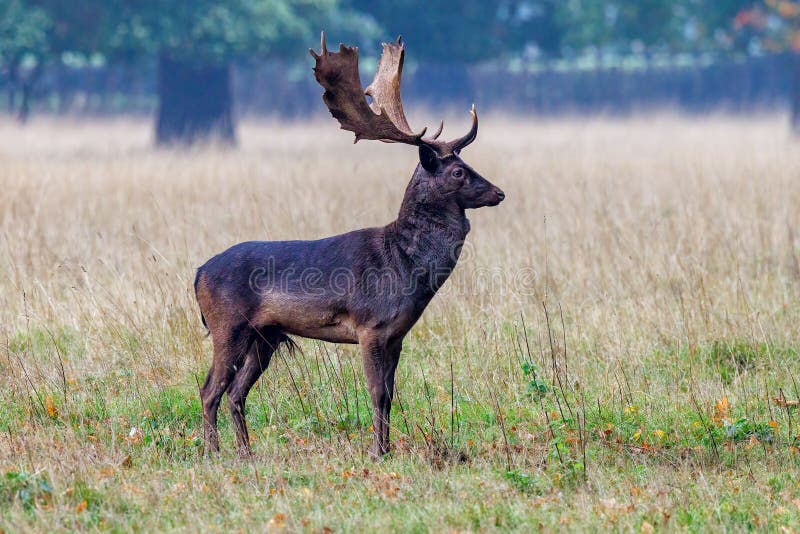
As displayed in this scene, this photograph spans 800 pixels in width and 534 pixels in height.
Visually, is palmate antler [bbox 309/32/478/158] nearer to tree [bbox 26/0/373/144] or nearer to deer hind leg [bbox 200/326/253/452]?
deer hind leg [bbox 200/326/253/452]

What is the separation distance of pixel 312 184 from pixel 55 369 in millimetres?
6042

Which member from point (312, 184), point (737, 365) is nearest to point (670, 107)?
point (312, 184)

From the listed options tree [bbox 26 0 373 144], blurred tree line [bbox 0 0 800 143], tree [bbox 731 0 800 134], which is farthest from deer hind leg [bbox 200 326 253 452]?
tree [bbox 731 0 800 134]

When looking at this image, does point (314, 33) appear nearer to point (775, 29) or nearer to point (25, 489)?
point (775, 29)

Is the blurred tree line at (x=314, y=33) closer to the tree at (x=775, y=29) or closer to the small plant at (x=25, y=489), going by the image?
the tree at (x=775, y=29)

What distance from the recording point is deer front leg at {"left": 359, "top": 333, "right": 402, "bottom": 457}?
5.94 metres

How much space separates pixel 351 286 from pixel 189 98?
2149cm

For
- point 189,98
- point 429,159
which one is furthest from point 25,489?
point 189,98

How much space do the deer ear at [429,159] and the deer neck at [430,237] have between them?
0.64 ft

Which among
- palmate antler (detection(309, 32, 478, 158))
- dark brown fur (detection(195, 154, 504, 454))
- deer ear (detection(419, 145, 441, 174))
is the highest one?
palmate antler (detection(309, 32, 478, 158))

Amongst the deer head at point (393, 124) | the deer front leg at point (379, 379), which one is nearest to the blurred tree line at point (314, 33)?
the deer head at point (393, 124)

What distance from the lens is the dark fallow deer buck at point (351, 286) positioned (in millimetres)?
5945

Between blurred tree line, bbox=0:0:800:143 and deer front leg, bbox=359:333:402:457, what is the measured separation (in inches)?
656

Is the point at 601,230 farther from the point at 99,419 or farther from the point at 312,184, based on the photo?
the point at 99,419
